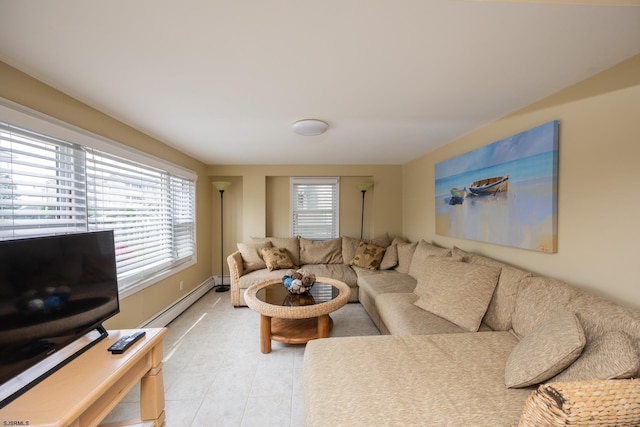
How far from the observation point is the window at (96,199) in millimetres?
1444

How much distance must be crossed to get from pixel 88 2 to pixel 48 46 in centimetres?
53

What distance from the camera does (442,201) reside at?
3.10 metres

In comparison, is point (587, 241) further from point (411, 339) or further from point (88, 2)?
point (88, 2)

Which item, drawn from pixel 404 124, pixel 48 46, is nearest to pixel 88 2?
pixel 48 46

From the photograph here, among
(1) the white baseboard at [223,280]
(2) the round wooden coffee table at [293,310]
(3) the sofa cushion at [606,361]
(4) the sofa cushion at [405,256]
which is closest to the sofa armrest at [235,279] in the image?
(2) the round wooden coffee table at [293,310]

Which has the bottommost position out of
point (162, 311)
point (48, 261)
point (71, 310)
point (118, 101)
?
point (162, 311)

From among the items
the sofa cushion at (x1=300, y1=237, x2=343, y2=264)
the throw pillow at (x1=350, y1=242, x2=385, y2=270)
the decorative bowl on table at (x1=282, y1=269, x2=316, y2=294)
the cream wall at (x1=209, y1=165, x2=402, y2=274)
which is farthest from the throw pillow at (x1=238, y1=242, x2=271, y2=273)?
the throw pillow at (x1=350, y1=242, x2=385, y2=270)

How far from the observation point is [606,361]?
100cm

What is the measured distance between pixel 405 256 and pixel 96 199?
3505 millimetres

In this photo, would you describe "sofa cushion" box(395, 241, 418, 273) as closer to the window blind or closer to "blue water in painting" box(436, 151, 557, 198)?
"blue water in painting" box(436, 151, 557, 198)

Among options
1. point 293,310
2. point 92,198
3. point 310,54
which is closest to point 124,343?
point 293,310

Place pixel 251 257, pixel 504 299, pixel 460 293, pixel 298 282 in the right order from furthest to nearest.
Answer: pixel 251 257, pixel 298 282, pixel 460 293, pixel 504 299

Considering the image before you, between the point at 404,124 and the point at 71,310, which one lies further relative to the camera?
the point at 404,124

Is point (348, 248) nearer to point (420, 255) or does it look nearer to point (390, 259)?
point (390, 259)
